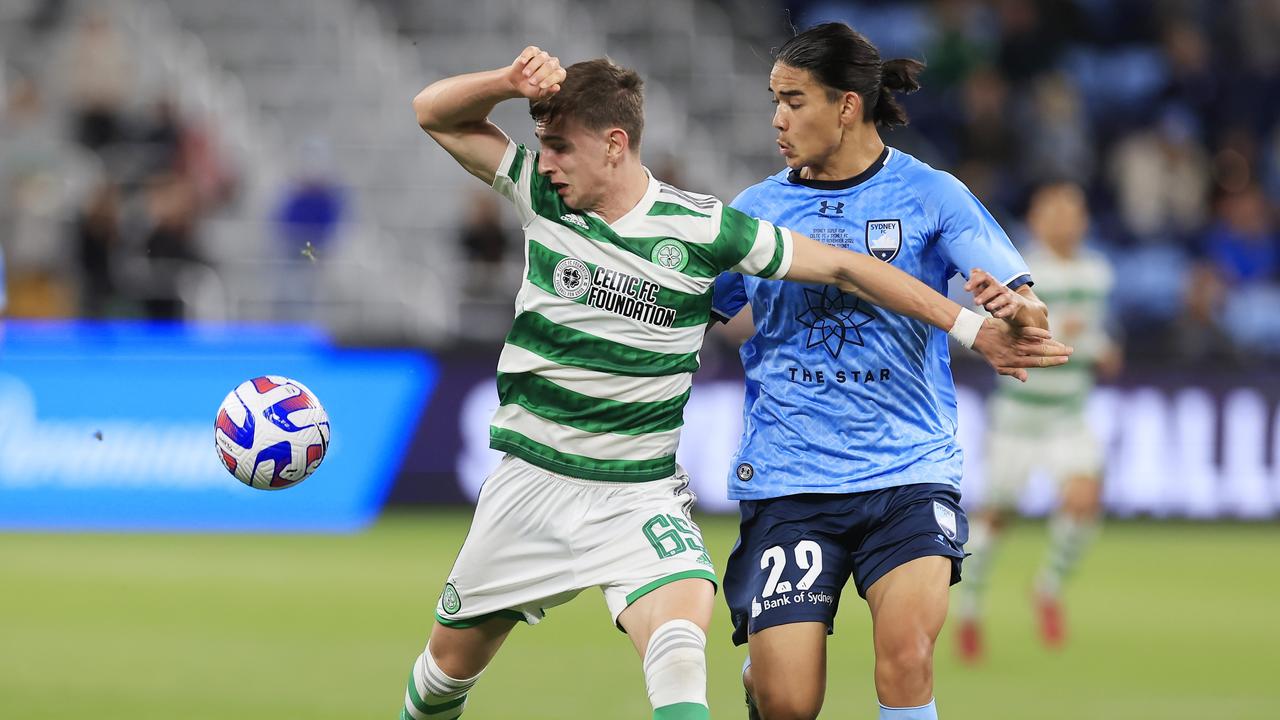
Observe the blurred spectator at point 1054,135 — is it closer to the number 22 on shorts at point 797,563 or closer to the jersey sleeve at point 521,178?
the number 22 on shorts at point 797,563

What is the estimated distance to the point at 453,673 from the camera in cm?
609

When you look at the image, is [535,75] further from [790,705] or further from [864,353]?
[790,705]

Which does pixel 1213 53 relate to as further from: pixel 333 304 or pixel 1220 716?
pixel 1220 716

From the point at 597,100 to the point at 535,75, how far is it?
324mm

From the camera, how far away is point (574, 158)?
5844 mm

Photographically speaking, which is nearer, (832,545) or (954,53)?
(832,545)

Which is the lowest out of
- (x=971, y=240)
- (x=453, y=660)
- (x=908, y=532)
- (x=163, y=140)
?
(x=453, y=660)

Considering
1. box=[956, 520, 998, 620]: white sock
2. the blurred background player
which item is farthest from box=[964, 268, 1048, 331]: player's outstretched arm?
the blurred background player

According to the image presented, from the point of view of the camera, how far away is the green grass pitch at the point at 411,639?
8648 millimetres

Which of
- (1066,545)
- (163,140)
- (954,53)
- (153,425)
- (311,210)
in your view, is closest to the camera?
(1066,545)

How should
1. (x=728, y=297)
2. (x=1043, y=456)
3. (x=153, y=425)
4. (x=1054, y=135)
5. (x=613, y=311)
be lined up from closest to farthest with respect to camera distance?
1. (x=613, y=311)
2. (x=728, y=297)
3. (x=1043, y=456)
4. (x=153, y=425)
5. (x=1054, y=135)

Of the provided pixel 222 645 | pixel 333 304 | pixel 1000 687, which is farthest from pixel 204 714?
pixel 333 304

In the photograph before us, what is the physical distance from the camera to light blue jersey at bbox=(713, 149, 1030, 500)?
602 cm

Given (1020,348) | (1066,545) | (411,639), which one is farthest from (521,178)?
(1066,545)
